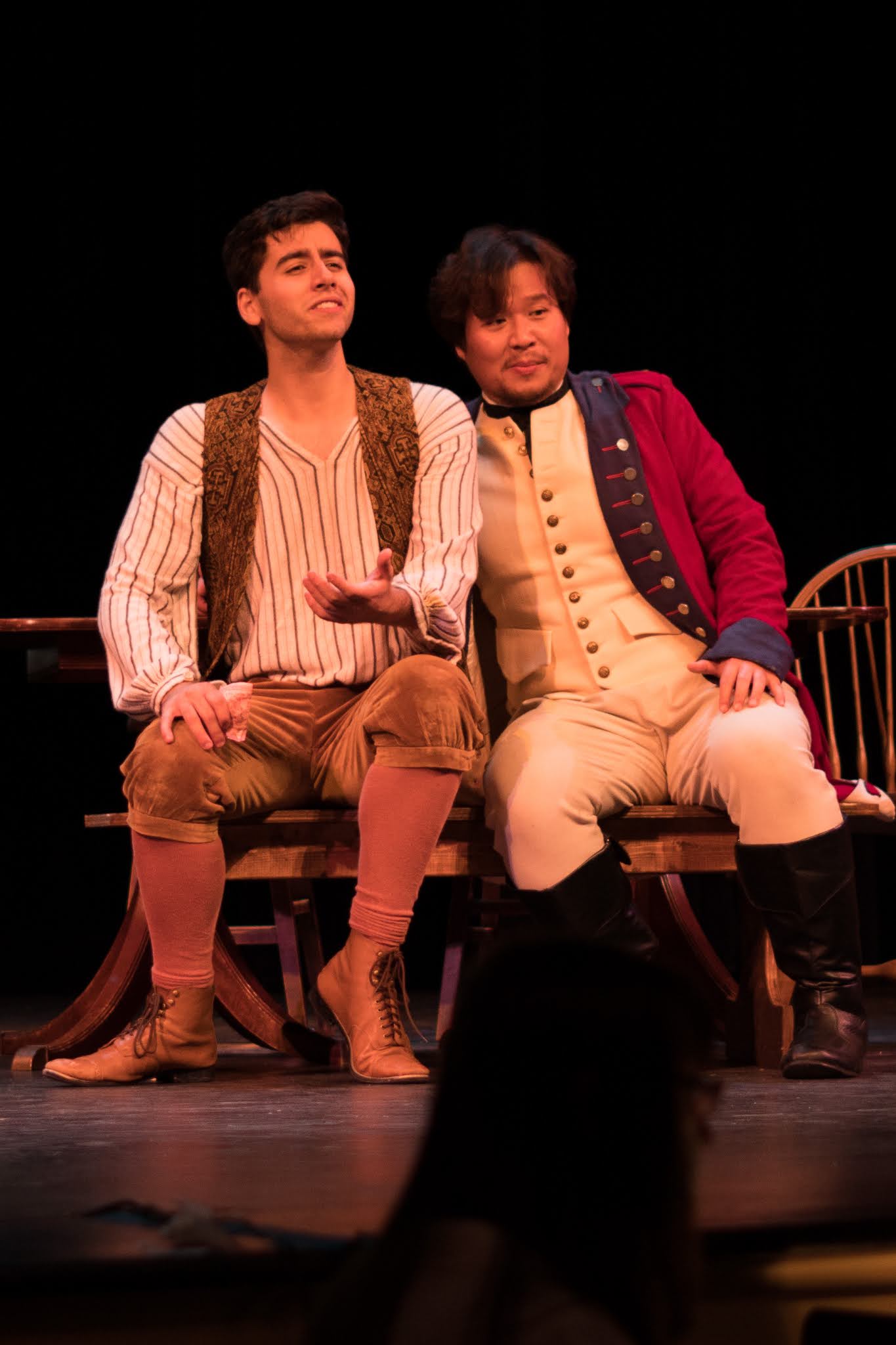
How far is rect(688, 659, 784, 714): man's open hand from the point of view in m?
2.44

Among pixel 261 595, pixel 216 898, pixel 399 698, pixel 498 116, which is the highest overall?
pixel 498 116

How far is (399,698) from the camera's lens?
2.33 metres

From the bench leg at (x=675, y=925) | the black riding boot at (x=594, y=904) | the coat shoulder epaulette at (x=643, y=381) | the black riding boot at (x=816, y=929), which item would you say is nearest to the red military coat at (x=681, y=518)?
the coat shoulder epaulette at (x=643, y=381)

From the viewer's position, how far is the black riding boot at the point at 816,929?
2.29 metres

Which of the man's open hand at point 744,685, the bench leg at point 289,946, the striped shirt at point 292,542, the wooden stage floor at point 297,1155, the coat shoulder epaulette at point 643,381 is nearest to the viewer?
the wooden stage floor at point 297,1155

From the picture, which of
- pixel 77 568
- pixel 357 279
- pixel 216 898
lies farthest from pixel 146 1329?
pixel 357 279

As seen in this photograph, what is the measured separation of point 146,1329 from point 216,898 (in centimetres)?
119

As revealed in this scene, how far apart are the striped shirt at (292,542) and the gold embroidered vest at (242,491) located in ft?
0.05

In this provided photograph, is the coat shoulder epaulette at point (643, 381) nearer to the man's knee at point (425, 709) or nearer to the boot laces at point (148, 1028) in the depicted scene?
the man's knee at point (425, 709)

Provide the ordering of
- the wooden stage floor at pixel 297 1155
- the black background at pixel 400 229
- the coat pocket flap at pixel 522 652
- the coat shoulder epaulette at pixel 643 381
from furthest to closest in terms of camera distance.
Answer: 1. the black background at pixel 400 229
2. the coat shoulder epaulette at pixel 643 381
3. the coat pocket flap at pixel 522 652
4. the wooden stage floor at pixel 297 1155

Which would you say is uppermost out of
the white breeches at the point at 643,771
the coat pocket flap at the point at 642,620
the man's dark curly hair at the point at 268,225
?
the man's dark curly hair at the point at 268,225

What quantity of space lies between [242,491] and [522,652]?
0.50 m

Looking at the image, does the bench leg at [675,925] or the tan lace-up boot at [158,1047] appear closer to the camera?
the tan lace-up boot at [158,1047]

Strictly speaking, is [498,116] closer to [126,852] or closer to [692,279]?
[692,279]
